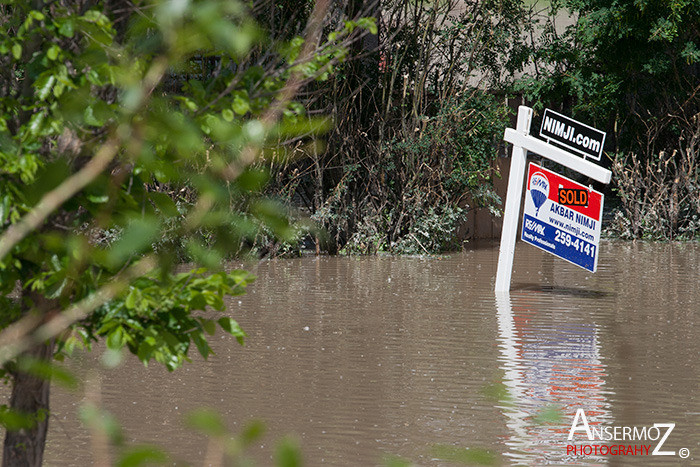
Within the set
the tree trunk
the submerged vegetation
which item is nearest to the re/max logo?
the submerged vegetation

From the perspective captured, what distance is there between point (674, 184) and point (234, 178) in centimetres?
1538

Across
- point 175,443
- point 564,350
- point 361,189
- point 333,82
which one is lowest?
point 175,443

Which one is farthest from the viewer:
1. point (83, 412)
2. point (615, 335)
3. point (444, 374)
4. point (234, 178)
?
point (615, 335)

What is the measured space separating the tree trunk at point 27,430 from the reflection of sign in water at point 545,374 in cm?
175

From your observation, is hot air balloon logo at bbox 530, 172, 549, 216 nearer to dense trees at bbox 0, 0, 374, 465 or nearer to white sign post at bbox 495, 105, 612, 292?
white sign post at bbox 495, 105, 612, 292

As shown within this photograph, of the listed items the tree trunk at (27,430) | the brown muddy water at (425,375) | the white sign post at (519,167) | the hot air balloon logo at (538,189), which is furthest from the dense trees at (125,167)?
the hot air balloon logo at (538,189)

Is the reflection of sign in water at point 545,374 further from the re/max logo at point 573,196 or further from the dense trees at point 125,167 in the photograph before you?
the dense trees at point 125,167

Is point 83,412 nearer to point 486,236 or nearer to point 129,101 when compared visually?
point 129,101

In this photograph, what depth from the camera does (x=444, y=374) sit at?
6680 mm

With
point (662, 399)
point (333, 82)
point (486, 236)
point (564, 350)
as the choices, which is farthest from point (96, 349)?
point (486, 236)

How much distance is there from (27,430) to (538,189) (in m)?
8.05

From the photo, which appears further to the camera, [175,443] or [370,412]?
[370,412]

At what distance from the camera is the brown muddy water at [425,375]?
5160 millimetres

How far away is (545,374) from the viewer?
6684mm
